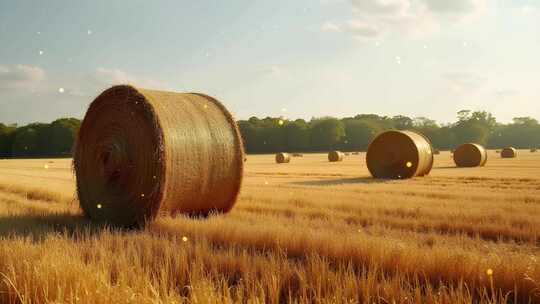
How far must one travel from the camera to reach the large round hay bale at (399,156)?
18984 millimetres

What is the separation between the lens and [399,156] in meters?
19.3

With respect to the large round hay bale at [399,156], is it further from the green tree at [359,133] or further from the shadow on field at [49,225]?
the green tree at [359,133]

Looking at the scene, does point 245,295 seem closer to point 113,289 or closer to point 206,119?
point 113,289

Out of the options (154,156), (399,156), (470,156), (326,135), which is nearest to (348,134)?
(326,135)

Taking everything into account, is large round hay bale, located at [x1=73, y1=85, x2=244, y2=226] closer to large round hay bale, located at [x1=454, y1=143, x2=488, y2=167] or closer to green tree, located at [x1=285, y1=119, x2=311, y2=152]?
large round hay bale, located at [x1=454, y1=143, x2=488, y2=167]

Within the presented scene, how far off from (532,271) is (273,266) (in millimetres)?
2195

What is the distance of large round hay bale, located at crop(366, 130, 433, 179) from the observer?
19.0m

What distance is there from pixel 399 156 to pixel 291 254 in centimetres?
1462

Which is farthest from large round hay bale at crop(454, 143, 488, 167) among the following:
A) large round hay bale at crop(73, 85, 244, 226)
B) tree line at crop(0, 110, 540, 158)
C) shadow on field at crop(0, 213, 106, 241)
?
tree line at crop(0, 110, 540, 158)

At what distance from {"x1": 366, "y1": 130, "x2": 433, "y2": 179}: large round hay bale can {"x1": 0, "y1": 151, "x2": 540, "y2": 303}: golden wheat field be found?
24.4 feet

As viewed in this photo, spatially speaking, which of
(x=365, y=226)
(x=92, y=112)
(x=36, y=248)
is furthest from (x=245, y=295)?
(x=92, y=112)

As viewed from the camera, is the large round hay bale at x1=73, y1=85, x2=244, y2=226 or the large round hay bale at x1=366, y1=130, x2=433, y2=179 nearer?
the large round hay bale at x1=73, y1=85, x2=244, y2=226

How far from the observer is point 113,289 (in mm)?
3439

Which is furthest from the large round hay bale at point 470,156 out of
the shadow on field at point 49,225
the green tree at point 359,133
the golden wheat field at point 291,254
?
the green tree at point 359,133
